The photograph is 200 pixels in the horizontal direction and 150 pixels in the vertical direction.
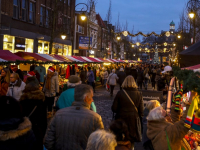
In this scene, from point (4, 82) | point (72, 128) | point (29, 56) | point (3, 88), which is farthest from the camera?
point (29, 56)

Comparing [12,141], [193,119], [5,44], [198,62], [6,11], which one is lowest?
[12,141]

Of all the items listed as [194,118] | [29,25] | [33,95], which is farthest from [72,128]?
[29,25]

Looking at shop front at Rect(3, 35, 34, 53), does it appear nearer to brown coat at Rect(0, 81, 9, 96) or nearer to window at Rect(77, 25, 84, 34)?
brown coat at Rect(0, 81, 9, 96)

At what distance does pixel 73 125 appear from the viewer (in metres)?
3.38

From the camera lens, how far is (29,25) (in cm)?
2767

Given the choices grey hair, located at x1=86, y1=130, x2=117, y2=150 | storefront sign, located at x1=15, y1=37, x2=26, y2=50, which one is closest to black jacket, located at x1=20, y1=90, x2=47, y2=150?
grey hair, located at x1=86, y1=130, x2=117, y2=150

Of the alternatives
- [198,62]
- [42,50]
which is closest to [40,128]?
[198,62]

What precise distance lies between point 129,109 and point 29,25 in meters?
23.5

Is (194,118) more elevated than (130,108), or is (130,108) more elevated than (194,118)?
(194,118)

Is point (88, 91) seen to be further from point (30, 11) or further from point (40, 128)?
point (30, 11)

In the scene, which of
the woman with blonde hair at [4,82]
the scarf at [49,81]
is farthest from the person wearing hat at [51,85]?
the woman with blonde hair at [4,82]

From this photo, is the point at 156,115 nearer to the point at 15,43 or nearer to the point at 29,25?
the point at 15,43

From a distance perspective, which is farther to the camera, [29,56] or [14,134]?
[29,56]

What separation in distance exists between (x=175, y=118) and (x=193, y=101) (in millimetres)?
1768
